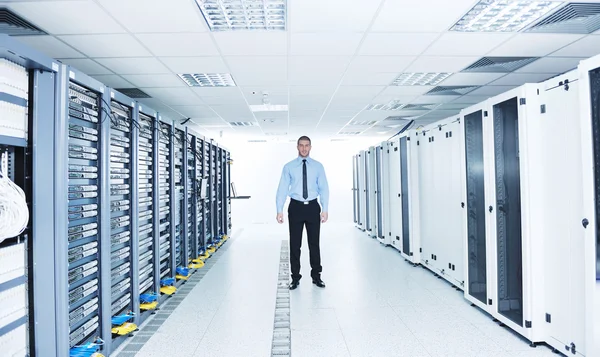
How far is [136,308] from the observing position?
2850mm

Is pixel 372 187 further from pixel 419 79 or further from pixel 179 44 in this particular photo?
pixel 179 44

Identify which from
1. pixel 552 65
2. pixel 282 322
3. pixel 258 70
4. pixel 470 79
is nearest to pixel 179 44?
pixel 258 70

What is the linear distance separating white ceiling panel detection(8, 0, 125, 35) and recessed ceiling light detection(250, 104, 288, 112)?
3255 millimetres

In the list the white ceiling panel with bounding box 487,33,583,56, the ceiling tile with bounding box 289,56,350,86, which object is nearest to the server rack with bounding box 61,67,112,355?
the ceiling tile with bounding box 289,56,350,86

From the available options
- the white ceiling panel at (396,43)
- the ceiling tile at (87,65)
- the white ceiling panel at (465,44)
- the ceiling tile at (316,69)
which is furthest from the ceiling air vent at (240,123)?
the white ceiling panel at (465,44)

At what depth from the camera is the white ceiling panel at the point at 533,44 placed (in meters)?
3.36

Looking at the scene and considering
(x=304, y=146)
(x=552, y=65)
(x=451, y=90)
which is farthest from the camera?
(x=451, y=90)

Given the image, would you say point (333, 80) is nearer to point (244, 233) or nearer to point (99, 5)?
point (99, 5)

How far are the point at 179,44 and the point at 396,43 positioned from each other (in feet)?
6.73

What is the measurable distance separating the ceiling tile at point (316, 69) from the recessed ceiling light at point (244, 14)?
79 centimetres

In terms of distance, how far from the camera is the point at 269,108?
6.38m

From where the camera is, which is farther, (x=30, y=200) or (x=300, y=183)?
(x=300, y=183)

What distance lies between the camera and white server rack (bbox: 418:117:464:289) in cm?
366

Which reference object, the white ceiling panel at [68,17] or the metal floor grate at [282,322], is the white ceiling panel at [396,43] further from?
the metal floor grate at [282,322]
